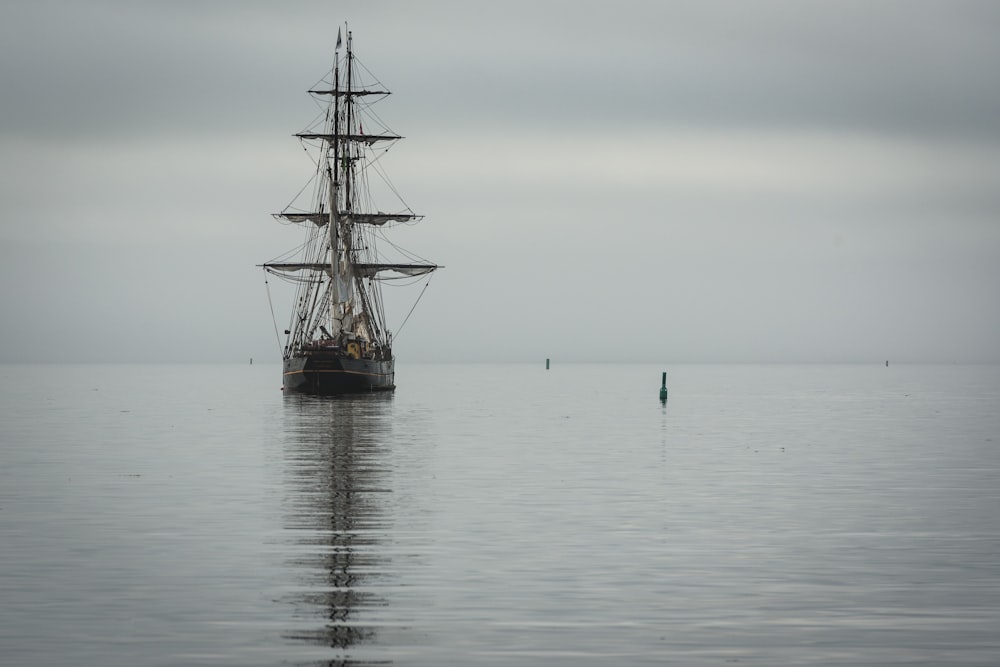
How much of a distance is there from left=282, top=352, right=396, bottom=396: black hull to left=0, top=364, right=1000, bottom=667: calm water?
59.0 metres

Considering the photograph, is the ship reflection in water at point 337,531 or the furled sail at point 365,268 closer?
the ship reflection in water at point 337,531

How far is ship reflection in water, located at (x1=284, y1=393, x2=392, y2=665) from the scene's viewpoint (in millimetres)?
17281

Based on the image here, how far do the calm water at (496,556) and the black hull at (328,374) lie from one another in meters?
59.0

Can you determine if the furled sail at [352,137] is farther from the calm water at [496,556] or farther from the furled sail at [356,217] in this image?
the calm water at [496,556]

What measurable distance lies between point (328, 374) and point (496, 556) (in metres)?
89.7

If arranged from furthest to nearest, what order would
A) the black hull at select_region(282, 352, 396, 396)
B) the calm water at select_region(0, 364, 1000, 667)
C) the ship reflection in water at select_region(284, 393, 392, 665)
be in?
the black hull at select_region(282, 352, 396, 396) → the ship reflection in water at select_region(284, 393, 392, 665) → the calm water at select_region(0, 364, 1000, 667)

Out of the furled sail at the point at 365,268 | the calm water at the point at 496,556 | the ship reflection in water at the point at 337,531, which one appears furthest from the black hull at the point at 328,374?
the calm water at the point at 496,556

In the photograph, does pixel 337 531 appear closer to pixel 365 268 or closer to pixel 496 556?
pixel 496 556

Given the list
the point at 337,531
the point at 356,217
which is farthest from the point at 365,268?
the point at 337,531

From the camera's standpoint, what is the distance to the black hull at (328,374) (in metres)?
111

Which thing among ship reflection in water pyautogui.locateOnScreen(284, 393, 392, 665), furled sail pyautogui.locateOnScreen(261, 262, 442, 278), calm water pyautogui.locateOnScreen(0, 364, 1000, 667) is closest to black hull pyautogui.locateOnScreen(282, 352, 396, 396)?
furled sail pyautogui.locateOnScreen(261, 262, 442, 278)

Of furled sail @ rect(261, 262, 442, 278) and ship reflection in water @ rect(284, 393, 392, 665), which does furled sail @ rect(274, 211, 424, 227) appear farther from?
ship reflection in water @ rect(284, 393, 392, 665)

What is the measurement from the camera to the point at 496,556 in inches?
917

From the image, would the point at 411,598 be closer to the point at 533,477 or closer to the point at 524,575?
the point at 524,575
